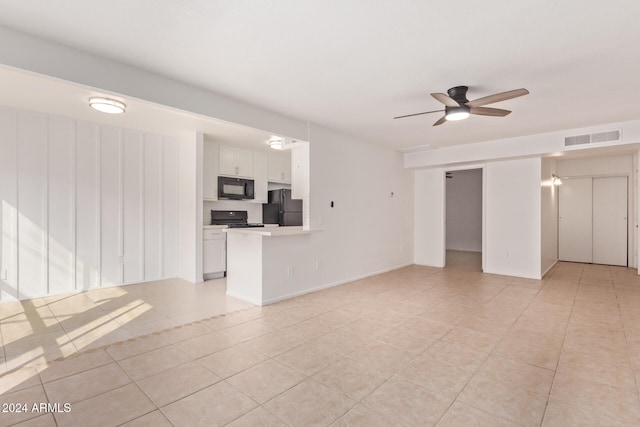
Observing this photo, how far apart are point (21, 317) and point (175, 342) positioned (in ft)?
6.78

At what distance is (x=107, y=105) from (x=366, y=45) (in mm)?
3054

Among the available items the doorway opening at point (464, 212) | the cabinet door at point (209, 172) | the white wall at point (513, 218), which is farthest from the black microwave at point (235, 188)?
the doorway opening at point (464, 212)

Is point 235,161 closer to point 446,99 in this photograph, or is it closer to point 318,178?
point 318,178

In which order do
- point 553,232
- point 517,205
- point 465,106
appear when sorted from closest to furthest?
point 465,106 < point 517,205 < point 553,232

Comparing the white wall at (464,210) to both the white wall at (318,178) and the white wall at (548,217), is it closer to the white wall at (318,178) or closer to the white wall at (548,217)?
the white wall at (548,217)

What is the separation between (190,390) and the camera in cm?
210

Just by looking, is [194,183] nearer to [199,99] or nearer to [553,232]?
[199,99]

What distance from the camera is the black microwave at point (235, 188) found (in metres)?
5.76

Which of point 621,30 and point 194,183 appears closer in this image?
point 621,30

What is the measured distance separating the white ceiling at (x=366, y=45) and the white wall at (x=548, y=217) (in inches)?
86.7

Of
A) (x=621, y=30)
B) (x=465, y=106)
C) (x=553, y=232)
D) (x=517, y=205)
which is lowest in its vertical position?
(x=553, y=232)

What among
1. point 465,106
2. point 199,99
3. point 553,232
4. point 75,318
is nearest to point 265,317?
point 75,318

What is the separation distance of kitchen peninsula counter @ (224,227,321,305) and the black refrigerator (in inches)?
60.9

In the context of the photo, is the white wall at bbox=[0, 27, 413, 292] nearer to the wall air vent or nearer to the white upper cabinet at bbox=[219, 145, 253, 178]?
the white upper cabinet at bbox=[219, 145, 253, 178]
